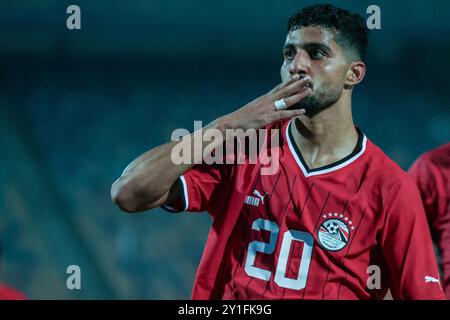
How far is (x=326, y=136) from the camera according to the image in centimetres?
262

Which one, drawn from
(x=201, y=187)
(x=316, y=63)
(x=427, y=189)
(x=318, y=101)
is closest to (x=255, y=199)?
(x=201, y=187)

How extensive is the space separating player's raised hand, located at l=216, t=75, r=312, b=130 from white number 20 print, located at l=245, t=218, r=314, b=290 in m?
0.35

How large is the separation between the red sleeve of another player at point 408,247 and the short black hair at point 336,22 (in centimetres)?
53

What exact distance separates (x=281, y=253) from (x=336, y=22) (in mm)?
803

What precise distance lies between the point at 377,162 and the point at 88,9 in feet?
11.8

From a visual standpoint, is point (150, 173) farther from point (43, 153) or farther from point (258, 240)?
point (43, 153)

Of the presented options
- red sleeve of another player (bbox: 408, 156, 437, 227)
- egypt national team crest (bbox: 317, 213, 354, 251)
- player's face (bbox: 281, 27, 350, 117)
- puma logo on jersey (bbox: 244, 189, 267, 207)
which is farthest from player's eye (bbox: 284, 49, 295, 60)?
red sleeve of another player (bbox: 408, 156, 437, 227)

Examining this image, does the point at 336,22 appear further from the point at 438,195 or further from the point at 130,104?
the point at 130,104

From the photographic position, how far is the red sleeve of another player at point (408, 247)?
2.41 m

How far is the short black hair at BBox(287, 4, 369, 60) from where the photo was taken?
2566 mm

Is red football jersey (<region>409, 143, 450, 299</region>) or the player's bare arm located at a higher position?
the player's bare arm

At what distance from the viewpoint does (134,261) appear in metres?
5.41

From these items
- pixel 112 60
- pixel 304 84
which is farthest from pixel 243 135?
pixel 112 60

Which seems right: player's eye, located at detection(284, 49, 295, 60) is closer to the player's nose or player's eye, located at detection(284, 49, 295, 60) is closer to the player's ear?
the player's nose
